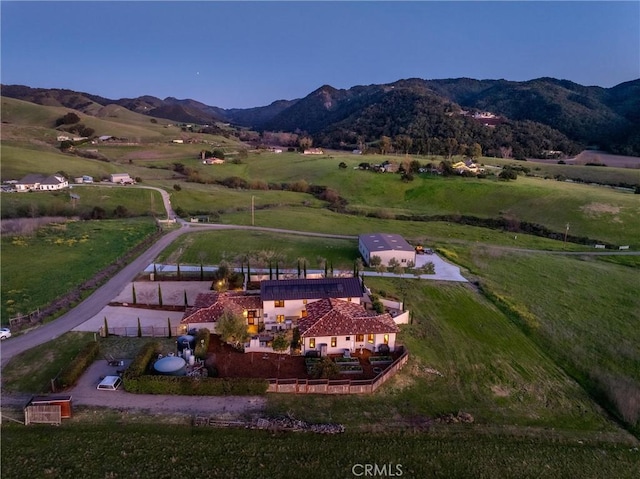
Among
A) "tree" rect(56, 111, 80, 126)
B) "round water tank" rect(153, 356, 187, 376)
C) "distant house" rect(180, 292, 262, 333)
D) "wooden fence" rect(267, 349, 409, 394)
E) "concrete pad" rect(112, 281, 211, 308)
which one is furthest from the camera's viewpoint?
"tree" rect(56, 111, 80, 126)

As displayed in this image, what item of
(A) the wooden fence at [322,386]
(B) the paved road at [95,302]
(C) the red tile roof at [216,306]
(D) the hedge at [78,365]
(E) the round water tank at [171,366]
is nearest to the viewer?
(D) the hedge at [78,365]

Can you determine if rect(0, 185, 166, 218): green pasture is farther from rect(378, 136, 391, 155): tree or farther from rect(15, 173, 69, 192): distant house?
rect(378, 136, 391, 155): tree

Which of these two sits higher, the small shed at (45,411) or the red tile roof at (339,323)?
the red tile roof at (339,323)

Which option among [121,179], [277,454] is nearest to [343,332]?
[277,454]

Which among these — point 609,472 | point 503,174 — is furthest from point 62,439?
point 503,174

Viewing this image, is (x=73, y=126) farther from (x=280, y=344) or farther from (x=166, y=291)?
(x=280, y=344)

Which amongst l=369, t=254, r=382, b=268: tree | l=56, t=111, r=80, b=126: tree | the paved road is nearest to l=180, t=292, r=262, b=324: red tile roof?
the paved road

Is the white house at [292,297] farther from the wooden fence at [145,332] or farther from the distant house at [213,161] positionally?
the distant house at [213,161]

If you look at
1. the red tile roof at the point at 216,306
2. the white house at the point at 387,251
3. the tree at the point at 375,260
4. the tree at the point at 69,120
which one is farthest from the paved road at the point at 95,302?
the tree at the point at 69,120
